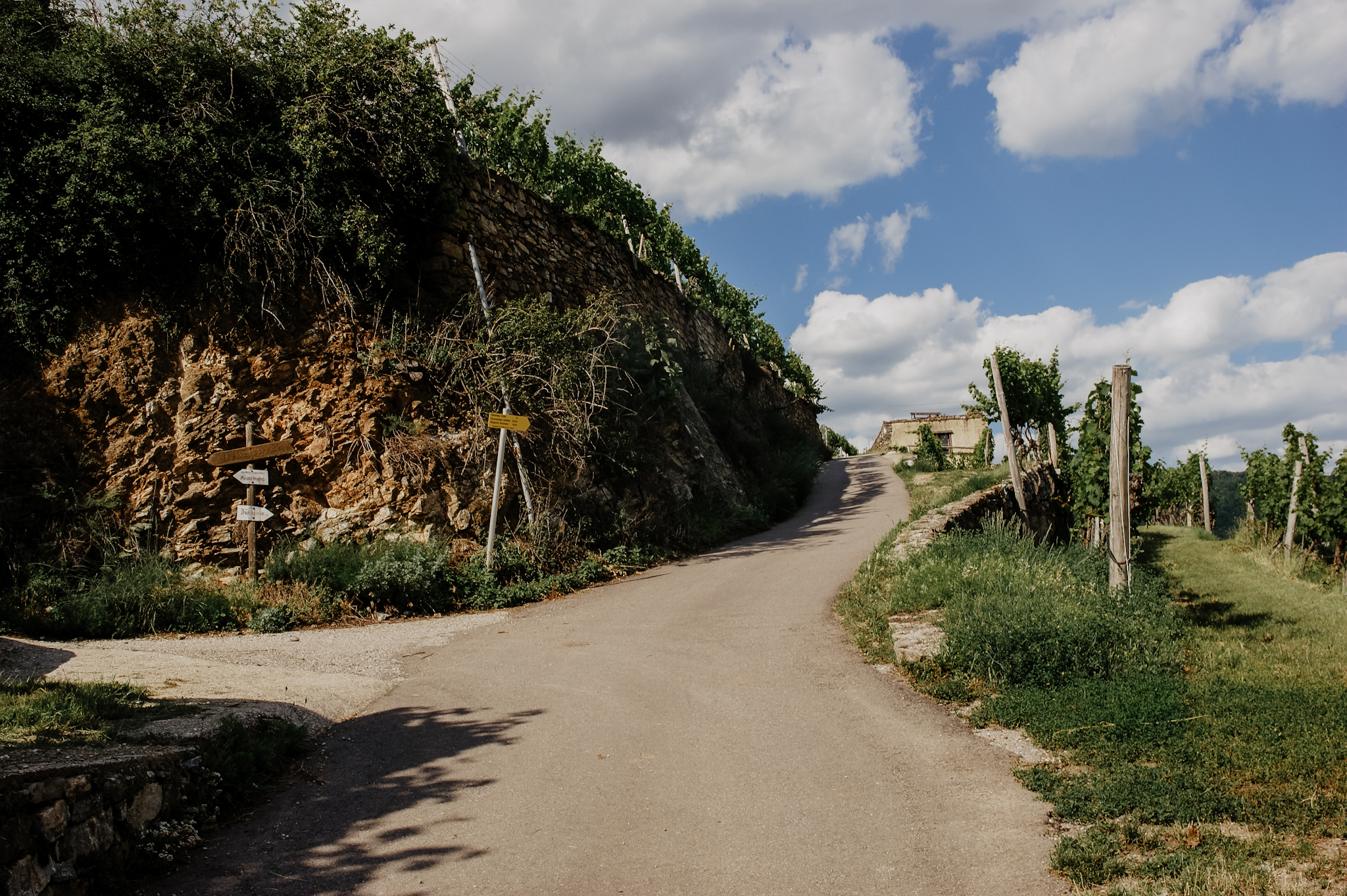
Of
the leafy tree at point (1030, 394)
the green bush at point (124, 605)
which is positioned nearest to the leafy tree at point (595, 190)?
the leafy tree at point (1030, 394)

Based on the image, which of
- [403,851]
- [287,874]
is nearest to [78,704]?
[287,874]

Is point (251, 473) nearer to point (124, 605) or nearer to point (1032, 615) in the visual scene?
point (124, 605)

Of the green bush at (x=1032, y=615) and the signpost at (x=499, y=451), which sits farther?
the signpost at (x=499, y=451)

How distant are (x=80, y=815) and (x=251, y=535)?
22.8 ft

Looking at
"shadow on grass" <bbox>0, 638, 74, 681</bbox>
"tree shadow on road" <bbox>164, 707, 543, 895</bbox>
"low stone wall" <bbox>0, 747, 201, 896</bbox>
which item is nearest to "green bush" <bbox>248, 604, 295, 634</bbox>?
"shadow on grass" <bbox>0, 638, 74, 681</bbox>

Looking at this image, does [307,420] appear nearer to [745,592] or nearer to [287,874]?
[745,592]

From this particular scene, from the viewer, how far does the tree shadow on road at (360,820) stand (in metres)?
3.87

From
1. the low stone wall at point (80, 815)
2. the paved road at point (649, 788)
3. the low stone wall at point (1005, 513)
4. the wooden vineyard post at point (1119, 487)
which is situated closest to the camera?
the low stone wall at point (80, 815)

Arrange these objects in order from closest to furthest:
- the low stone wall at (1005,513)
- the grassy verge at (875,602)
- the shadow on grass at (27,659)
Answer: the shadow on grass at (27,659) < the grassy verge at (875,602) < the low stone wall at (1005,513)

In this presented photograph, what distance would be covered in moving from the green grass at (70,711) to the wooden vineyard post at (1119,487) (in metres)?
9.09

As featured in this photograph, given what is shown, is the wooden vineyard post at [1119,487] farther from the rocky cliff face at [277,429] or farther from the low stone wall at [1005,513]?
the rocky cliff face at [277,429]

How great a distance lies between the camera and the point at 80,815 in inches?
144

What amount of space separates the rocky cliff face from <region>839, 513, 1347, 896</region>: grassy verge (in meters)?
6.20

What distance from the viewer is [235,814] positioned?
4590 mm
